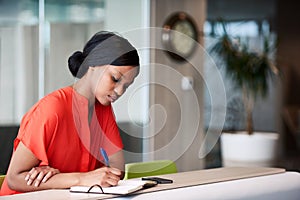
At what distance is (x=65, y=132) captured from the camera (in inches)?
98.6

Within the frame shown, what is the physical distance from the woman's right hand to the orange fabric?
18cm

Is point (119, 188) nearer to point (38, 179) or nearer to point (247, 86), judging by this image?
point (38, 179)

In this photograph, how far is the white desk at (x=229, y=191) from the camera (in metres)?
2.18

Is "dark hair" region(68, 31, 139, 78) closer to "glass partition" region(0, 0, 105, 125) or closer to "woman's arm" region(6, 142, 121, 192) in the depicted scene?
"woman's arm" region(6, 142, 121, 192)

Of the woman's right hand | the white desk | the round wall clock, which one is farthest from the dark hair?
the round wall clock

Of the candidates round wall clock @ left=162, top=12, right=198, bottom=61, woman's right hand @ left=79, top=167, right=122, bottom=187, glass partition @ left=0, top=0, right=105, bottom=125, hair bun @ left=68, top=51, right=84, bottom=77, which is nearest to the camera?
woman's right hand @ left=79, top=167, right=122, bottom=187

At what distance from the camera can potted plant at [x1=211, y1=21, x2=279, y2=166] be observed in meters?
7.32

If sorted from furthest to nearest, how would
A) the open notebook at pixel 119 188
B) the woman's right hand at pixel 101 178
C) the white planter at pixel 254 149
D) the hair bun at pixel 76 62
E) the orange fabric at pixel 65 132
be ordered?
the white planter at pixel 254 149 → the hair bun at pixel 76 62 → the orange fabric at pixel 65 132 → the woman's right hand at pixel 101 178 → the open notebook at pixel 119 188

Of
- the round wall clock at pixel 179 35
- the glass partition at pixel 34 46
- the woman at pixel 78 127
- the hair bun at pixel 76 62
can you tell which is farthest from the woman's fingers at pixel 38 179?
the round wall clock at pixel 179 35

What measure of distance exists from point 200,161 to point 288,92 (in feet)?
13.1

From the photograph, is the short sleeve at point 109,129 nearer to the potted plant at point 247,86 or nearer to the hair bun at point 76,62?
the hair bun at point 76,62

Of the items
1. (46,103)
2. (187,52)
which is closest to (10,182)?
(46,103)

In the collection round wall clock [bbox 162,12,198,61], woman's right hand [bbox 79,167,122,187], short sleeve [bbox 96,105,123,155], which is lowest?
woman's right hand [bbox 79,167,122,187]

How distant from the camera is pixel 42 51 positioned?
560 cm
